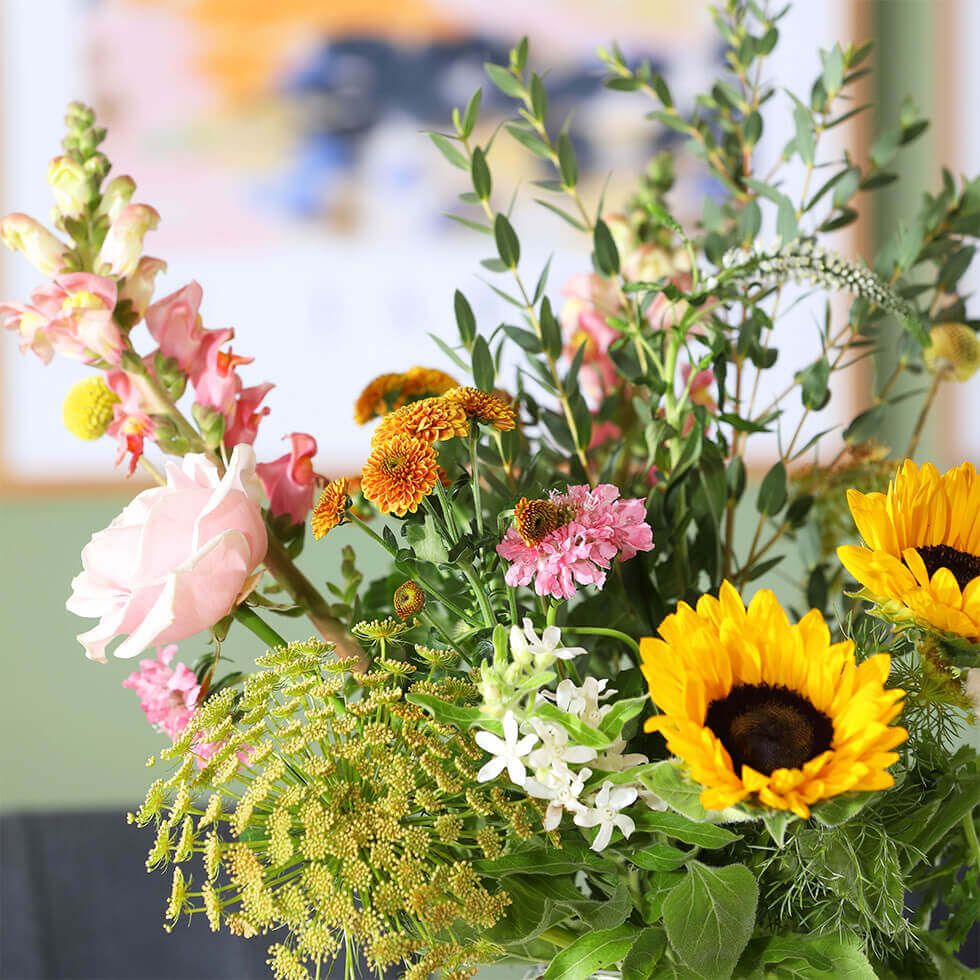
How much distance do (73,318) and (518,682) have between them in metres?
0.24

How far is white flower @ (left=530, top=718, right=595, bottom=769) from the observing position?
1.13 feet

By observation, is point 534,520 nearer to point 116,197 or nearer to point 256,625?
point 256,625

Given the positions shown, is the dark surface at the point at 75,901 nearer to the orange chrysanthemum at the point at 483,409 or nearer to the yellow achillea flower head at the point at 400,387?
the yellow achillea flower head at the point at 400,387

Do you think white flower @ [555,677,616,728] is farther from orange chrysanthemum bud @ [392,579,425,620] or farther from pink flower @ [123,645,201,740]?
pink flower @ [123,645,201,740]

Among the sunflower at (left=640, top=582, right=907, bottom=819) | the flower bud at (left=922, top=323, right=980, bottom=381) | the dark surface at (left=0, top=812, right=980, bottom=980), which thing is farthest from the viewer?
the dark surface at (left=0, top=812, right=980, bottom=980)

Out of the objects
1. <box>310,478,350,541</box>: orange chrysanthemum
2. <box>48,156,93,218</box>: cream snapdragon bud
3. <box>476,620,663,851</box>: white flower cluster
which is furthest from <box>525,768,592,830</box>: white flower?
<box>48,156,93,218</box>: cream snapdragon bud

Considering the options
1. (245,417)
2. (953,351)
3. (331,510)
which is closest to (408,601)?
(331,510)

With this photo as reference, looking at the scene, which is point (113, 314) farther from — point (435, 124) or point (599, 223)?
point (435, 124)

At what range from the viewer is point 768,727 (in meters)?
0.33

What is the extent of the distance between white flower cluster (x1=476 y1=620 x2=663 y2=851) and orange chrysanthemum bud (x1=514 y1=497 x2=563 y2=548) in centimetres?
3

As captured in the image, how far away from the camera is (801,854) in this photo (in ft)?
1.19

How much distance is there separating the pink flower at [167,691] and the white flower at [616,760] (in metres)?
0.18

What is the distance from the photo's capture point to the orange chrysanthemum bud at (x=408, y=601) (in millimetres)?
388

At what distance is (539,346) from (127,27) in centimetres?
91
